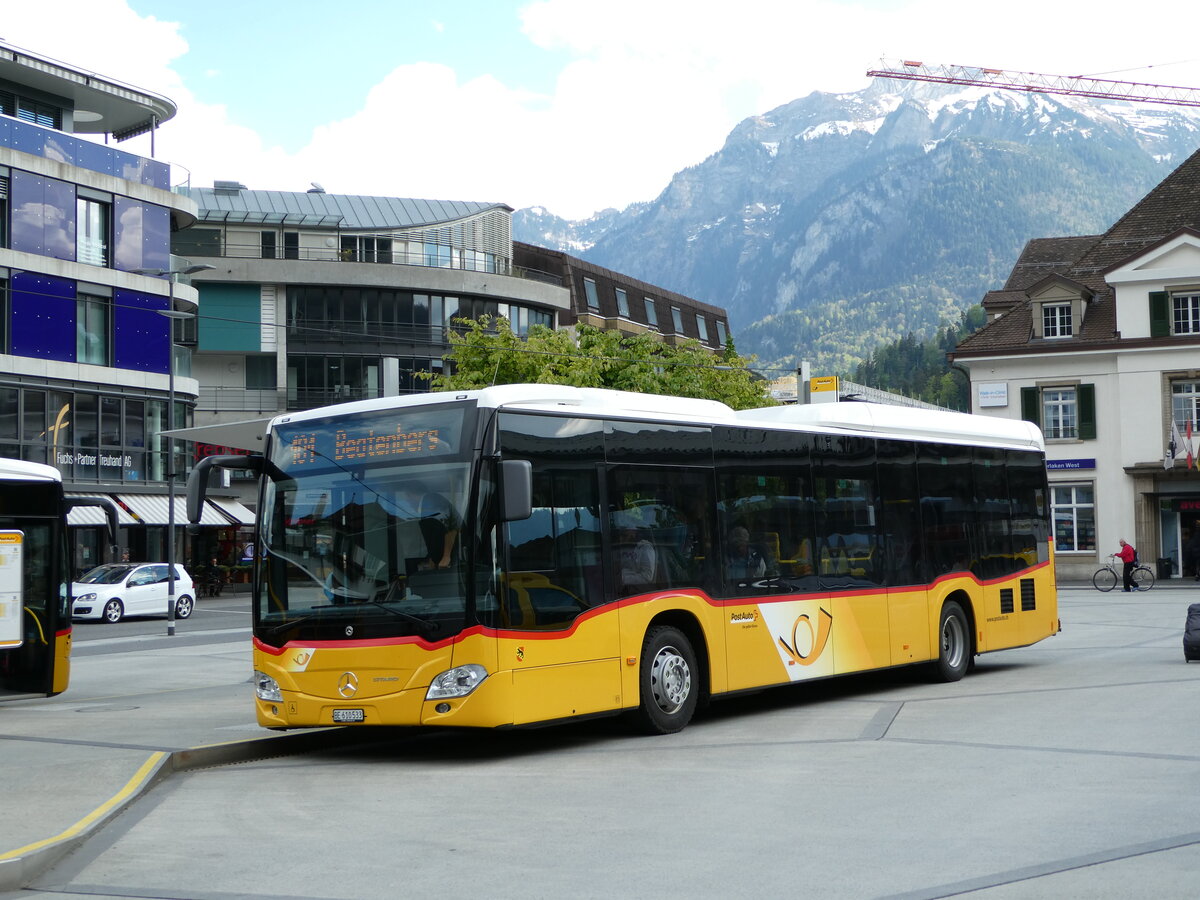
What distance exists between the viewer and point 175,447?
47.0m

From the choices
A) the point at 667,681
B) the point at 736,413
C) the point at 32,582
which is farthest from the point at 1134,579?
the point at 32,582

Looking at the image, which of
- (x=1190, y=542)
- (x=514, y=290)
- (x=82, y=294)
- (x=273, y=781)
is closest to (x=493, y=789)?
(x=273, y=781)

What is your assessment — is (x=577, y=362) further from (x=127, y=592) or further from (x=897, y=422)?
(x=897, y=422)

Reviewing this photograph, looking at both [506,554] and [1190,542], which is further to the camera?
[1190,542]

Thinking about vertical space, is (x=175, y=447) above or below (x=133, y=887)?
above

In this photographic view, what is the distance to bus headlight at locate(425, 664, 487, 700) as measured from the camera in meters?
11.0

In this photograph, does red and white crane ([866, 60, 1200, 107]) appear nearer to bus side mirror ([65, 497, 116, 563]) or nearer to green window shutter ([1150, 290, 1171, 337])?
green window shutter ([1150, 290, 1171, 337])

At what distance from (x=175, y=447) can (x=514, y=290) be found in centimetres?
2485

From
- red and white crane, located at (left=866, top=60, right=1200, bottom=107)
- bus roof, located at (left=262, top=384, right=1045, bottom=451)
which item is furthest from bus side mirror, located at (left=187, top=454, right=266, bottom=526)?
red and white crane, located at (left=866, top=60, right=1200, bottom=107)

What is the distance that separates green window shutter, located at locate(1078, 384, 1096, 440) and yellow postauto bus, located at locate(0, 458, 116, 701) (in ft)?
132

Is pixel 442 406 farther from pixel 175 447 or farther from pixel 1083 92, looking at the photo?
pixel 1083 92

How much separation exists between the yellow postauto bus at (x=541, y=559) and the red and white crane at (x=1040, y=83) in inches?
4647

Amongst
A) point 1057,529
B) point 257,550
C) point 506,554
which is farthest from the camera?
point 1057,529

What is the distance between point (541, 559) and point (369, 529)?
1.34 metres
